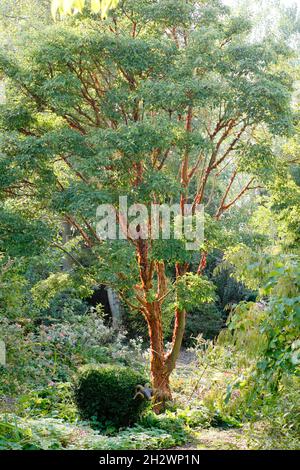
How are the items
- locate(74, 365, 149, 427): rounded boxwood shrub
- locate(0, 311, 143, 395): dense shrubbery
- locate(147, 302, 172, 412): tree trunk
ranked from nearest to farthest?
locate(0, 311, 143, 395): dense shrubbery < locate(74, 365, 149, 427): rounded boxwood shrub < locate(147, 302, 172, 412): tree trunk

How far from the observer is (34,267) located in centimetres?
1384

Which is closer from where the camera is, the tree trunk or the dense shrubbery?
the dense shrubbery

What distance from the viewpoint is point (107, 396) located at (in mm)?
8219

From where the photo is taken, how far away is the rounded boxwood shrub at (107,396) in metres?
8.23

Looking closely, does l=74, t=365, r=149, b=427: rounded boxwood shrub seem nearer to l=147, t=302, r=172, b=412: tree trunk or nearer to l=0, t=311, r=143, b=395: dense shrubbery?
l=0, t=311, r=143, b=395: dense shrubbery

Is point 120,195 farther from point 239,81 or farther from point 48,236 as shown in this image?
point 239,81

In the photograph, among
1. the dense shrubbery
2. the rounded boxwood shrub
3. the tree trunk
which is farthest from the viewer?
the tree trunk

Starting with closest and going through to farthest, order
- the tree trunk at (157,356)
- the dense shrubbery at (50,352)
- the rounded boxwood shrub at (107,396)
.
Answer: the dense shrubbery at (50,352) → the rounded boxwood shrub at (107,396) → the tree trunk at (157,356)

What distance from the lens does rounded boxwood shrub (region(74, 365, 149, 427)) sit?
8.23m

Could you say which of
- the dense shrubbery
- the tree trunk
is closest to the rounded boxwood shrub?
the dense shrubbery

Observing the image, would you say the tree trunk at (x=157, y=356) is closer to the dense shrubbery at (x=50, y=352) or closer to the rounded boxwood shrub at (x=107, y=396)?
the dense shrubbery at (x=50, y=352)

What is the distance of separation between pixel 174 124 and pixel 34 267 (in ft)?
19.2

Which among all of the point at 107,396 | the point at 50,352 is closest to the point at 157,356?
the point at 50,352

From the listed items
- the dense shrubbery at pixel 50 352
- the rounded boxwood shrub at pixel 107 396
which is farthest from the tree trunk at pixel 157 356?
the rounded boxwood shrub at pixel 107 396
